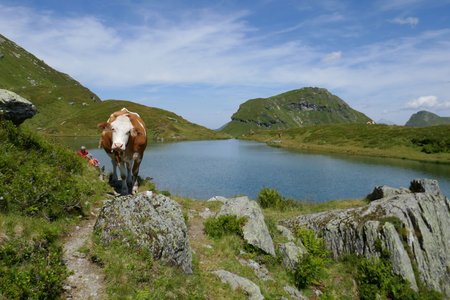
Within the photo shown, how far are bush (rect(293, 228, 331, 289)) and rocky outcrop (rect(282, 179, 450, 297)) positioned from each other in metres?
1.02

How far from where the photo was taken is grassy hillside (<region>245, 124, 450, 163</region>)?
104125 mm

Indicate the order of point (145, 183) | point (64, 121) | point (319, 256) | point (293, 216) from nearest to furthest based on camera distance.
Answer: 1. point (319, 256)
2. point (145, 183)
3. point (293, 216)
4. point (64, 121)

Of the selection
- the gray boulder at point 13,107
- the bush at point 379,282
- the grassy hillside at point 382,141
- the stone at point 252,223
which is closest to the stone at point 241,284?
the stone at point 252,223

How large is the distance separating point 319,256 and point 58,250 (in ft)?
43.2

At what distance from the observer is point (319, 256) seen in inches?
709

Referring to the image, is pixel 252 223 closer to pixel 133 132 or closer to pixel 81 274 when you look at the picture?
pixel 133 132

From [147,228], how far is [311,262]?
8.13 m

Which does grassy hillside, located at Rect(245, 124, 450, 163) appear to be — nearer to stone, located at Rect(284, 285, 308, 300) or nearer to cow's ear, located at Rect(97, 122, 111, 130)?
stone, located at Rect(284, 285, 308, 300)

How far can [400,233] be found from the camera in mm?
18016

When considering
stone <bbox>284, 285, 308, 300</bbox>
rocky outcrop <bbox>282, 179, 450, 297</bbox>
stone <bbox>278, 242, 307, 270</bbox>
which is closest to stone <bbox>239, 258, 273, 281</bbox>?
stone <bbox>284, 285, 308, 300</bbox>

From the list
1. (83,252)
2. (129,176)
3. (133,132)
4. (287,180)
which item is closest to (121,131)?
(133,132)

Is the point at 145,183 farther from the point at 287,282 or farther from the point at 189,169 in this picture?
the point at 189,169

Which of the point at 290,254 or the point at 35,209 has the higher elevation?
the point at 35,209

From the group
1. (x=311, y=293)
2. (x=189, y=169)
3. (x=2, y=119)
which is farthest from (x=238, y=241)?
(x=189, y=169)
